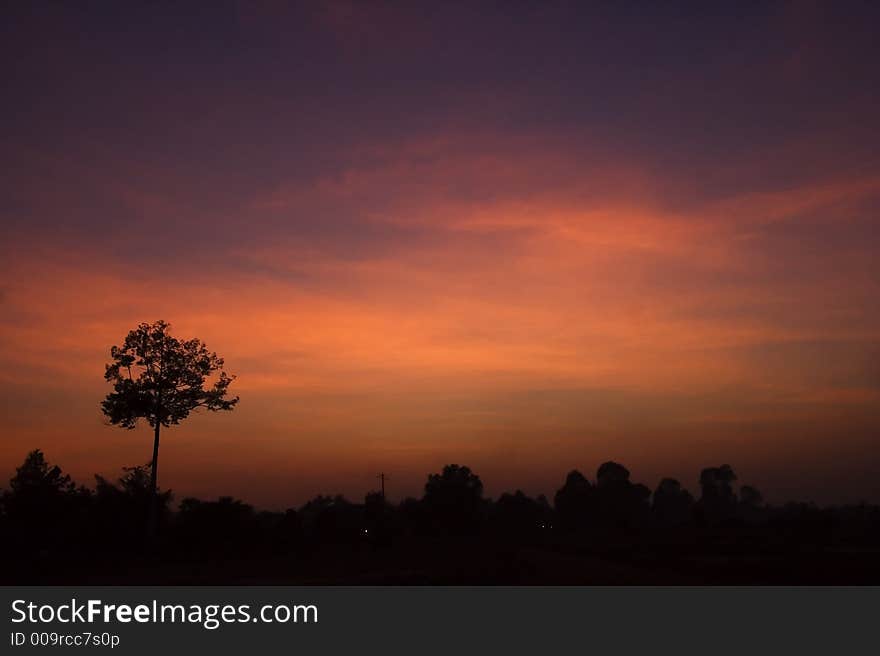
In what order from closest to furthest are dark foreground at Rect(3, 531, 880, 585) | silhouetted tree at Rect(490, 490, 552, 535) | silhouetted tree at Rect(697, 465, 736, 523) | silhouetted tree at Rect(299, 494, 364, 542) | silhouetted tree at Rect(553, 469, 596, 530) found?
dark foreground at Rect(3, 531, 880, 585)
silhouetted tree at Rect(299, 494, 364, 542)
silhouetted tree at Rect(490, 490, 552, 535)
silhouetted tree at Rect(553, 469, 596, 530)
silhouetted tree at Rect(697, 465, 736, 523)

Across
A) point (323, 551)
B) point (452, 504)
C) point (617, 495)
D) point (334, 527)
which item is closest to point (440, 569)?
point (323, 551)

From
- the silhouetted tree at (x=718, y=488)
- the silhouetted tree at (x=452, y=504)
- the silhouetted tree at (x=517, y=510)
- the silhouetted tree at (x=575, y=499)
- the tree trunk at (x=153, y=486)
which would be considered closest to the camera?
the tree trunk at (x=153, y=486)

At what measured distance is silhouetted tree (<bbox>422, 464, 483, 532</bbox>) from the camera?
90250mm

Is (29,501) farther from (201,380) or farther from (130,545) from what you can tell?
(201,380)

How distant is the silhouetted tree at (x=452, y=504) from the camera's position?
90.2 metres

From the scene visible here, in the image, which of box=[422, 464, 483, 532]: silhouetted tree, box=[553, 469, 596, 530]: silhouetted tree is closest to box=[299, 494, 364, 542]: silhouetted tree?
box=[422, 464, 483, 532]: silhouetted tree

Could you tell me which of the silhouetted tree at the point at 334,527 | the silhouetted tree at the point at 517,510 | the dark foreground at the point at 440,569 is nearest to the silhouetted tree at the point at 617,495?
the silhouetted tree at the point at 517,510

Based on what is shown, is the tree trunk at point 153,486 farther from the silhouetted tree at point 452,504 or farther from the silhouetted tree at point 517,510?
the silhouetted tree at point 517,510

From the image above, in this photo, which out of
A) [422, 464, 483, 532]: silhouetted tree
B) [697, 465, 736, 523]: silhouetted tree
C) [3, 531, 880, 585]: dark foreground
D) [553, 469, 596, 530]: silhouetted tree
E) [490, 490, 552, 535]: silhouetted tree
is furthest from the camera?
[697, 465, 736, 523]: silhouetted tree

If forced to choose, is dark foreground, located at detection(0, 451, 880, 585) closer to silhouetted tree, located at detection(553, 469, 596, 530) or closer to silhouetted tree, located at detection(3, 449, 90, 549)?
silhouetted tree, located at detection(3, 449, 90, 549)

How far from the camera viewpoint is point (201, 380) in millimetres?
44844

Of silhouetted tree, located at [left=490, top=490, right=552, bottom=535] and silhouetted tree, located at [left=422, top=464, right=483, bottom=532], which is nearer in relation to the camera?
silhouetted tree, located at [left=422, top=464, right=483, bottom=532]
